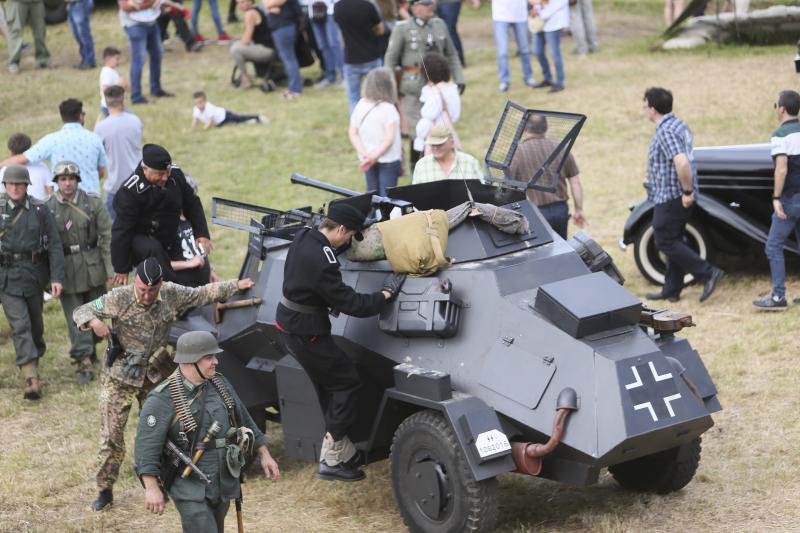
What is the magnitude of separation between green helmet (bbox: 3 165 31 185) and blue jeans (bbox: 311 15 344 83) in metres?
9.23

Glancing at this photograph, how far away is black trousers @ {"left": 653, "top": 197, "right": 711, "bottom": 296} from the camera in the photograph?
10773 millimetres

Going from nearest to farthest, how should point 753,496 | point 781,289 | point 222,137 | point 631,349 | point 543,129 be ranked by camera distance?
point 631,349
point 753,496
point 543,129
point 781,289
point 222,137

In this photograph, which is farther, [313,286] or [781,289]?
[781,289]

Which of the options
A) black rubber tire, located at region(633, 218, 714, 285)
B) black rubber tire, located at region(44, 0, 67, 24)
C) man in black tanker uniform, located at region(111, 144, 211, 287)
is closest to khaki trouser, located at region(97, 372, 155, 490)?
man in black tanker uniform, located at region(111, 144, 211, 287)

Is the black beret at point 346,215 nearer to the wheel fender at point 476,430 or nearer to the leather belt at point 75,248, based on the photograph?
the wheel fender at point 476,430

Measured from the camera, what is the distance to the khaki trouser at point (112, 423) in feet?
26.0

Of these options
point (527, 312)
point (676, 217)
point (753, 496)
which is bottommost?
point (753, 496)

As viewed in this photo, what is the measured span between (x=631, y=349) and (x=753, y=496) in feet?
4.73

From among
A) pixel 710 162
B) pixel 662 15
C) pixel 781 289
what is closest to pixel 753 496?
pixel 781 289

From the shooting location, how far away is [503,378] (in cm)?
680

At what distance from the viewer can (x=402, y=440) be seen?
697cm

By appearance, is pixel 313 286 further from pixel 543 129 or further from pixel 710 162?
pixel 710 162

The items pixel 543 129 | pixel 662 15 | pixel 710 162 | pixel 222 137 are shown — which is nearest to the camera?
pixel 543 129

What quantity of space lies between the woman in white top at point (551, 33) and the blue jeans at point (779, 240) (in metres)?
7.51
